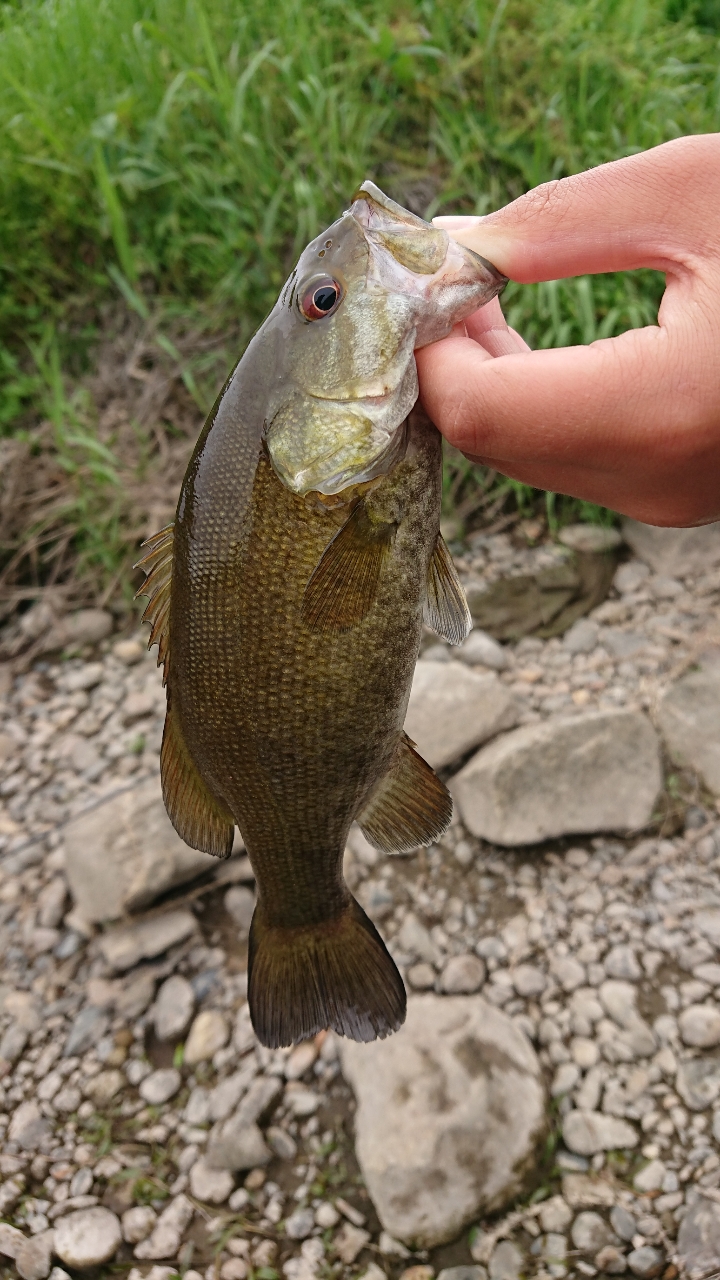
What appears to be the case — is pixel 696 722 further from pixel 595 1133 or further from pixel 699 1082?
pixel 595 1133

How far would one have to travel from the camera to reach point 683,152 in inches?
53.1

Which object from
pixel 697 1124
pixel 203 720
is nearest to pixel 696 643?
pixel 697 1124

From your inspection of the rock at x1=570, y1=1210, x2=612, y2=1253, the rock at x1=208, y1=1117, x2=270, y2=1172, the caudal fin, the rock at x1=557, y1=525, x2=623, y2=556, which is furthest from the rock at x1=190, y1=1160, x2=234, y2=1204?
the rock at x1=557, y1=525, x2=623, y2=556

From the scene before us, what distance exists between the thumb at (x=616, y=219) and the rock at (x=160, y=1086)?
2459 mm

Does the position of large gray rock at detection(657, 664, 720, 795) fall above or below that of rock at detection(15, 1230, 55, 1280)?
above

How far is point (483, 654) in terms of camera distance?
11.5ft

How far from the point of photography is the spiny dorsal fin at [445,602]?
5.32 ft

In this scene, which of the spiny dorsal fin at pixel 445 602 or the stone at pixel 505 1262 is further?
the stone at pixel 505 1262

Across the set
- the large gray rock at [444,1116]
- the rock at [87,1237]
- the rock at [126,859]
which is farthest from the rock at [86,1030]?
the large gray rock at [444,1116]

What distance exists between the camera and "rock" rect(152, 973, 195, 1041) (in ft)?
9.27

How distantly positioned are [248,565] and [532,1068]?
1.82 meters

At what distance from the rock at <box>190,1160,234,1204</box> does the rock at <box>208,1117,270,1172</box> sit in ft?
0.06

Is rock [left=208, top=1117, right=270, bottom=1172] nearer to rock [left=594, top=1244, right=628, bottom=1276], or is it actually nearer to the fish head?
rock [left=594, top=1244, right=628, bottom=1276]

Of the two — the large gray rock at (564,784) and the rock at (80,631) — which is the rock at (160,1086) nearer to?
the large gray rock at (564,784)
